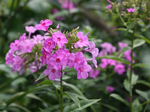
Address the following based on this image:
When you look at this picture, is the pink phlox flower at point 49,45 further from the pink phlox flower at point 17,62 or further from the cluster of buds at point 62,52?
the pink phlox flower at point 17,62

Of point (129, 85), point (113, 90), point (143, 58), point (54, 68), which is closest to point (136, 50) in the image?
point (143, 58)

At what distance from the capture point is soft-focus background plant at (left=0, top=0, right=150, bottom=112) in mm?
1800

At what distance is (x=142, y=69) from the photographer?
2469 mm

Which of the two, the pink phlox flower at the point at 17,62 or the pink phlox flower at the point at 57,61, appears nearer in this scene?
the pink phlox flower at the point at 57,61

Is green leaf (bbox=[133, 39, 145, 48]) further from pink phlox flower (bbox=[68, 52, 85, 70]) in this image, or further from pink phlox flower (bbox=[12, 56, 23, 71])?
pink phlox flower (bbox=[12, 56, 23, 71])

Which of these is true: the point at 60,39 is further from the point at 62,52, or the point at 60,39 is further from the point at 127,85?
the point at 127,85

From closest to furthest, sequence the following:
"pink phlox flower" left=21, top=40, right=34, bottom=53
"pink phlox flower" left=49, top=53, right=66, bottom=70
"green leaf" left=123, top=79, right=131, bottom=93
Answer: "pink phlox flower" left=49, top=53, right=66, bottom=70 → "pink phlox flower" left=21, top=40, right=34, bottom=53 → "green leaf" left=123, top=79, right=131, bottom=93

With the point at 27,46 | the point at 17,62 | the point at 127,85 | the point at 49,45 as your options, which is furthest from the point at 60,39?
the point at 127,85

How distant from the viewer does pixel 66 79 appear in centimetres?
180

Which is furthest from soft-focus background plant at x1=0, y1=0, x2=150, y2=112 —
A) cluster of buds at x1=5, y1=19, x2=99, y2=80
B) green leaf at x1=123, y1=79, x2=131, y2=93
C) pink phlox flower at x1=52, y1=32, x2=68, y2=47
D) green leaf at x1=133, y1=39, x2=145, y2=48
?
pink phlox flower at x1=52, y1=32, x2=68, y2=47

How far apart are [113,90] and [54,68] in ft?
4.56

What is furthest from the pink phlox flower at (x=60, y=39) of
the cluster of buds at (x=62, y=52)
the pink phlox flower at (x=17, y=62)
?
the pink phlox flower at (x=17, y=62)

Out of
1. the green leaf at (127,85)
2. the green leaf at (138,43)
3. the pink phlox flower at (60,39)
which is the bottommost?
the green leaf at (127,85)

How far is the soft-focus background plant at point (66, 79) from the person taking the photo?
1.80m
